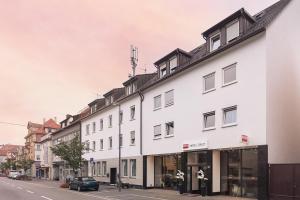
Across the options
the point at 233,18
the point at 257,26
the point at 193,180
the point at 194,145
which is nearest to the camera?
the point at 257,26

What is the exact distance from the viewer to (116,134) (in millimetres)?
48500

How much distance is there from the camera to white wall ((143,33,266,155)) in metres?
25.2

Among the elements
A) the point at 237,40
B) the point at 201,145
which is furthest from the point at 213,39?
the point at 201,145

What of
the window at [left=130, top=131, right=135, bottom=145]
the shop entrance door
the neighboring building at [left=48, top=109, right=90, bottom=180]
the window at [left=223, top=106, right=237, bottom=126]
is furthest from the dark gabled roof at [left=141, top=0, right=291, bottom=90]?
the neighboring building at [left=48, top=109, right=90, bottom=180]

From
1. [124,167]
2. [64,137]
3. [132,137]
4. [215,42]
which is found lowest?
[124,167]

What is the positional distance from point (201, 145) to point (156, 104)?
9.23 m

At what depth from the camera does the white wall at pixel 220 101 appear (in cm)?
2516

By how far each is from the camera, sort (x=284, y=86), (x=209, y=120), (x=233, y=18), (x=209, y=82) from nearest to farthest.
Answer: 1. (x=284, y=86)
2. (x=233, y=18)
3. (x=209, y=120)
4. (x=209, y=82)

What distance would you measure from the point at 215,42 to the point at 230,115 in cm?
557

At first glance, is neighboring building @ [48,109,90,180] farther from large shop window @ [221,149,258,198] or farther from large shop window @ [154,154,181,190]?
large shop window @ [221,149,258,198]

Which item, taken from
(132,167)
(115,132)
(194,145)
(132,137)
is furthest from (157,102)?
(115,132)

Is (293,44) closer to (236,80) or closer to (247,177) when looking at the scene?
(236,80)

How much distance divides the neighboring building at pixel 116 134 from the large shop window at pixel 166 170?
66.4 inches

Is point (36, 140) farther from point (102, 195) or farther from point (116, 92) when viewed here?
point (102, 195)
